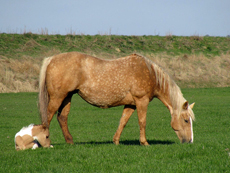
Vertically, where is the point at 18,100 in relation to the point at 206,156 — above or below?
below

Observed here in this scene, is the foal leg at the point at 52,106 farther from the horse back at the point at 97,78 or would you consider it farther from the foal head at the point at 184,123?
the foal head at the point at 184,123

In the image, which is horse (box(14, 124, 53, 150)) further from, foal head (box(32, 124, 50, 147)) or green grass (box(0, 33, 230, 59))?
green grass (box(0, 33, 230, 59))

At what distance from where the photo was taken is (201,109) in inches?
771

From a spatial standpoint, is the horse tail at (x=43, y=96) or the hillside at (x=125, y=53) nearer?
the horse tail at (x=43, y=96)

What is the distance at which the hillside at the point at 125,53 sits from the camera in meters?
33.4

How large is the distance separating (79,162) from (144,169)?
1336mm

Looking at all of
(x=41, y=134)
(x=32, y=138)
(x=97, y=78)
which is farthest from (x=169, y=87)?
(x=32, y=138)

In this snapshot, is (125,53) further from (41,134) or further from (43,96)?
(41,134)

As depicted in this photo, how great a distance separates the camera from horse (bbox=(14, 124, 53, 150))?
754 centimetres

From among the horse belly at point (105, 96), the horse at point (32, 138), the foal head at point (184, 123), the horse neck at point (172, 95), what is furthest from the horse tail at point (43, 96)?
the foal head at point (184, 123)

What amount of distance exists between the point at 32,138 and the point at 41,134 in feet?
0.74

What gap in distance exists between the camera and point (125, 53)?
4269cm

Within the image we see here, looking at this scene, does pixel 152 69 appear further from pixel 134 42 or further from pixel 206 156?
pixel 134 42

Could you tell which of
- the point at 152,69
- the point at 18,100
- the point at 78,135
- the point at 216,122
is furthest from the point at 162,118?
the point at 18,100
